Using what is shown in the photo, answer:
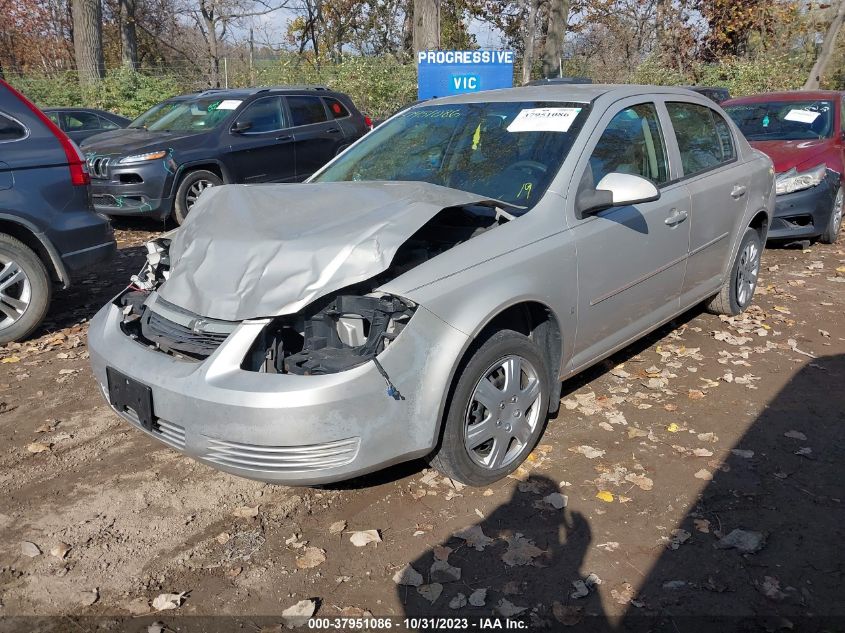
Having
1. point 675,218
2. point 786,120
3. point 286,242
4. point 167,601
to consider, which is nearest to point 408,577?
point 167,601

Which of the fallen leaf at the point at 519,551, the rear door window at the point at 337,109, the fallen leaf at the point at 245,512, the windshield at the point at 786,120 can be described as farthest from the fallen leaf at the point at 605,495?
the rear door window at the point at 337,109

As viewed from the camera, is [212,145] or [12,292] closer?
[12,292]

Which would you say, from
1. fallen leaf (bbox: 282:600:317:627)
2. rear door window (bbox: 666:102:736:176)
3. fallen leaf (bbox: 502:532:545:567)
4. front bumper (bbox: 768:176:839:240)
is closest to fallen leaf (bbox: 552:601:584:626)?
fallen leaf (bbox: 502:532:545:567)

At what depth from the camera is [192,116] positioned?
1002 cm

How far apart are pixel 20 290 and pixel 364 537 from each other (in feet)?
12.3

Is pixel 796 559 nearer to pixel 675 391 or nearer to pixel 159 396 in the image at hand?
pixel 675 391

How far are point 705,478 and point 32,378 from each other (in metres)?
4.21

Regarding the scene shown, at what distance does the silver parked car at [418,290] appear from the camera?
2811 millimetres

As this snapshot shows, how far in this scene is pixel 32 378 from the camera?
15.8ft

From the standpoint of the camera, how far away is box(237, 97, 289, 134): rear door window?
996 cm

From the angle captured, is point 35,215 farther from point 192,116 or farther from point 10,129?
point 192,116

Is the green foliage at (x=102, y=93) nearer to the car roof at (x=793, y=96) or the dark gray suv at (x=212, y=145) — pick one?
the dark gray suv at (x=212, y=145)

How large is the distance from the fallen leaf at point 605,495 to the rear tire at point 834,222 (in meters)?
6.27

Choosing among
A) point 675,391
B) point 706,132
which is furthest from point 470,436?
point 706,132
